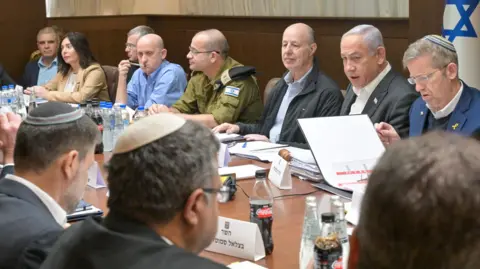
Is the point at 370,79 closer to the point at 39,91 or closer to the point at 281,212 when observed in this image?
the point at 281,212

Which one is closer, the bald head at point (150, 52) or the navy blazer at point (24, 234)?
the navy blazer at point (24, 234)

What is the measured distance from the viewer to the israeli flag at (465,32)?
4.02 m

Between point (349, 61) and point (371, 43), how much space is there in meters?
0.15

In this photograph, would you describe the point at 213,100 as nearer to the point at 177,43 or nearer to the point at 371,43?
the point at 371,43

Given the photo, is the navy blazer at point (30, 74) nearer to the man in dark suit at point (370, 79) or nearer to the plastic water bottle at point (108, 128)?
the plastic water bottle at point (108, 128)

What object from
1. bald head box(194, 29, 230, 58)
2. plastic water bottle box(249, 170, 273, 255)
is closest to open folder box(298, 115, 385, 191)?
plastic water bottle box(249, 170, 273, 255)

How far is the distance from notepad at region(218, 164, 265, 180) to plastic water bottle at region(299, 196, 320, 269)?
3.59 ft

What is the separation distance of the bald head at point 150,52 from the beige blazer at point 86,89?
0.40 m

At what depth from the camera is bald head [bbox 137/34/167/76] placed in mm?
5738

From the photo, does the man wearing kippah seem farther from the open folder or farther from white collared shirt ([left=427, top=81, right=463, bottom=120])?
the open folder

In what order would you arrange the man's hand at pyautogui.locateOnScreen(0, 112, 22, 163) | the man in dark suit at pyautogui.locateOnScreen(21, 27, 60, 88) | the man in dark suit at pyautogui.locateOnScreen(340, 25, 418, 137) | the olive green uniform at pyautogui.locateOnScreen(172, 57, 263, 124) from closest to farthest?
the man's hand at pyautogui.locateOnScreen(0, 112, 22, 163)
the man in dark suit at pyautogui.locateOnScreen(340, 25, 418, 137)
the olive green uniform at pyautogui.locateOnScreen(172, 57, 263, 124)
the man in dark suit at pyautogui.locateOnScreen(21, 27, 60, 88)

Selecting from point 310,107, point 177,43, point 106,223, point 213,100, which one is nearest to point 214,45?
point 213,100

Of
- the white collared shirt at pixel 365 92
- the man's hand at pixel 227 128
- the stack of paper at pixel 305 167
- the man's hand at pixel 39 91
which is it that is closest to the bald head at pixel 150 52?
the man's hand at pixel 39 91

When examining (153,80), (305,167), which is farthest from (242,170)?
(153,80)
